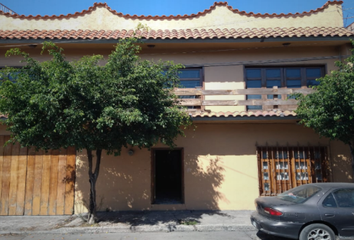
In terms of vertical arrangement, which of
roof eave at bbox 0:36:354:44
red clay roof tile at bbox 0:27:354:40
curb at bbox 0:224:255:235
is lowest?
curb at bbox 0:224:255:235

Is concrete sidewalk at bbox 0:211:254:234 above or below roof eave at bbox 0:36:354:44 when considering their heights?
below

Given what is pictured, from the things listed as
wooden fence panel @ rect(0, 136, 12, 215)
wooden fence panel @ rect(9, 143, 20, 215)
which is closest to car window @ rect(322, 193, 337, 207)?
wooden fence panel @ rect(9, 143, 20, 215)

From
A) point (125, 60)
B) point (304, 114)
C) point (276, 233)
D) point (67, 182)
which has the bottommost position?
point (276, 233)

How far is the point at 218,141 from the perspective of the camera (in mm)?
8445

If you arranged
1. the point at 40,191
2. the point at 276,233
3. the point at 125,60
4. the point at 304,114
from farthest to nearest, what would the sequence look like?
the point at 40,191 < the point at 304,114 < the point at 125,60 < the point at 276,233

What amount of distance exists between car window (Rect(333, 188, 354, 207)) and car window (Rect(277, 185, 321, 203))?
1.15 feet

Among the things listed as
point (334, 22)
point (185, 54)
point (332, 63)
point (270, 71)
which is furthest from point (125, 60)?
point (334, 22)

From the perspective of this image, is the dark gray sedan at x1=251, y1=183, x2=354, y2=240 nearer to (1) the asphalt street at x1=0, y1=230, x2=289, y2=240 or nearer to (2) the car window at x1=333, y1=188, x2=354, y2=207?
(2) the car window at x1=333, y1=188, x2=354, y2=207

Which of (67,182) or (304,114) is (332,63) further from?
(67,182)

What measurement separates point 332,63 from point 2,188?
12544mm

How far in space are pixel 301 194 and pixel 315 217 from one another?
669 mm

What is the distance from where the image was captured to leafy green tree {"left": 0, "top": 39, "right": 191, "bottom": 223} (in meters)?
5.42

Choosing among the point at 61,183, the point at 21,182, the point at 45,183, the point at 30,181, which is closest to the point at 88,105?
the point at 61,183

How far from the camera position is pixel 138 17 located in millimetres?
10562
